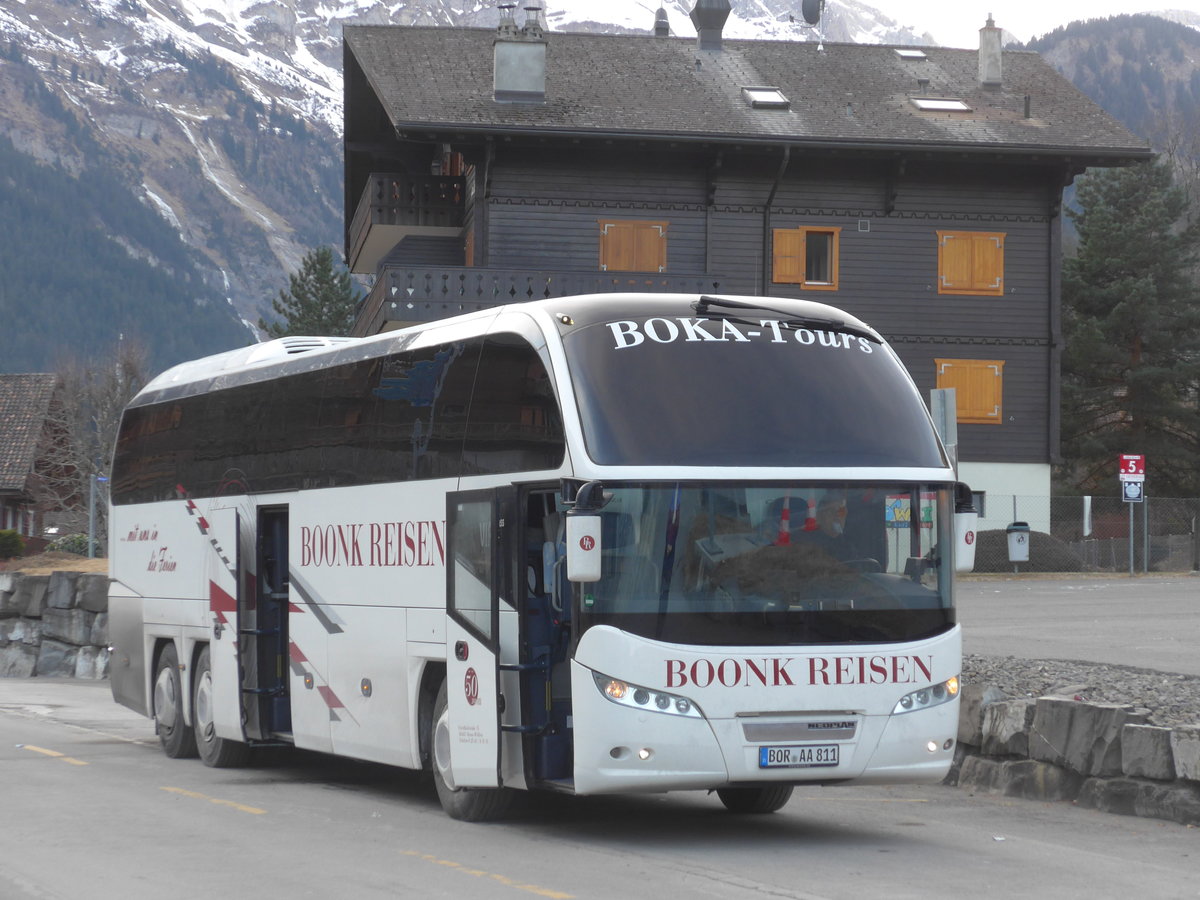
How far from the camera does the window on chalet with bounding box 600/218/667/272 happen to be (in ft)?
141

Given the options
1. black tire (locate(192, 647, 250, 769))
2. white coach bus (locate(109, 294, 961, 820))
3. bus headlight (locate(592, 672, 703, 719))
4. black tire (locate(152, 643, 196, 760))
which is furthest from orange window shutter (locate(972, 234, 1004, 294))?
bus headlight (locate(592, 672, 703, 719))

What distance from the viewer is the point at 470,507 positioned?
39.4 feet

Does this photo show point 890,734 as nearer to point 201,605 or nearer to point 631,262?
point 201,605

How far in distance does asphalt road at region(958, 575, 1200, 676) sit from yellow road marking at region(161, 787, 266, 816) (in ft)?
29.1

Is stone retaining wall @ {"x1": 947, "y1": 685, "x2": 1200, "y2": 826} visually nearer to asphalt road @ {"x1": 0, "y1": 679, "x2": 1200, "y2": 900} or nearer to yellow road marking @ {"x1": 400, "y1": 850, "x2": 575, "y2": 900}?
asphalt road @ {"x1": 0, "y1": 679, "x2": 1200, "y2": 900}

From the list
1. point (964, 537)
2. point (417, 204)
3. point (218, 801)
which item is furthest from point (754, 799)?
point (417, 204)

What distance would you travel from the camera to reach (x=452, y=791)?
1232 centimetres

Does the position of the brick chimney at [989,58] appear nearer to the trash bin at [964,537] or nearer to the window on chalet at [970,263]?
the window on chalet at [970,263]

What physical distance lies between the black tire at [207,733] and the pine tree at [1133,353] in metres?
46.4

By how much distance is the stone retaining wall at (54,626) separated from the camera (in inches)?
1453

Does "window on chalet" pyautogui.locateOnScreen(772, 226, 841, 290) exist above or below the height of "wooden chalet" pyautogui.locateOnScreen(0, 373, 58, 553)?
above

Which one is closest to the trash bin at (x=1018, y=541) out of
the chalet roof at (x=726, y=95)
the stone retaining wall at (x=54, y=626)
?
the chalet roof at (x=726, y=95)

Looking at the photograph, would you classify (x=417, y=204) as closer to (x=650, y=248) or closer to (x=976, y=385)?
(x=650, y=248)

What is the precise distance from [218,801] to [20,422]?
7079cm
